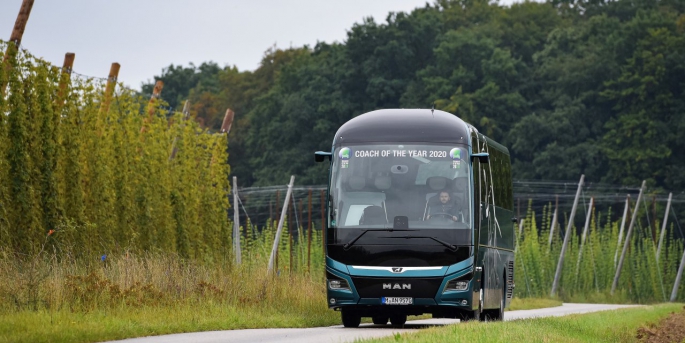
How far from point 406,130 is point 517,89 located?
2389 inches

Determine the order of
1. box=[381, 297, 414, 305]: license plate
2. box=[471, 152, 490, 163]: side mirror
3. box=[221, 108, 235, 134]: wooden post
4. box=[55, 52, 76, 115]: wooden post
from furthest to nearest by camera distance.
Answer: box=[221, 108, 235, 134]: wooden post, box=[55, 52, 76, 115]: wooden post, box=[471, 152, 490, 163]: side mirror, box=[381, 297, 414, 305]: license plate

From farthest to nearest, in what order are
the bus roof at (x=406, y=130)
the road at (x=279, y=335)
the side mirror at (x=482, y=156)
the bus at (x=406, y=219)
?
the bus roof at (x=406, y=130), the side mirror at (x=482, y=156), the bus at (x=406, y=219), the road at (x=279, y=335)

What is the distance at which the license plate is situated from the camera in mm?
22359

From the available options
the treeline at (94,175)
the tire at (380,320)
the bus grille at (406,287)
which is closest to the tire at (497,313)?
the tire at (380,320)

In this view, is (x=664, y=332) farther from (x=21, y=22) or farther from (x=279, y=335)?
(x=21, y=22)

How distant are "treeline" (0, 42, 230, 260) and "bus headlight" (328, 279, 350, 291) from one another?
16.9 feet

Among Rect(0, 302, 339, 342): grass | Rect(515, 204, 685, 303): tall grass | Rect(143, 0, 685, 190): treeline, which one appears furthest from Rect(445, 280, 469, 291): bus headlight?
Rect(143, 0, 685, 190): treeline

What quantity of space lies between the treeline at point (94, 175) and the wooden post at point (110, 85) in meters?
0.07

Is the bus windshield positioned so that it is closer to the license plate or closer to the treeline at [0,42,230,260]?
the license plate

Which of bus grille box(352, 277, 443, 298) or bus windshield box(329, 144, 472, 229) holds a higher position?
bus windshield box(329, 144, 472, 229)

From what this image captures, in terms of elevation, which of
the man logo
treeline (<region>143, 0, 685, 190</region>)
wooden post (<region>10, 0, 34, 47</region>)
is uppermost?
treeline (<region>143, 0, 685, 190</region>)

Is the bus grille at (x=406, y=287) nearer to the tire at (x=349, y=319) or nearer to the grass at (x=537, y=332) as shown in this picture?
the grass at (x=537, y=332)

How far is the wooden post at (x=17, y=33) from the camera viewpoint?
83.4 feet

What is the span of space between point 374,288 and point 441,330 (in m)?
3.40
